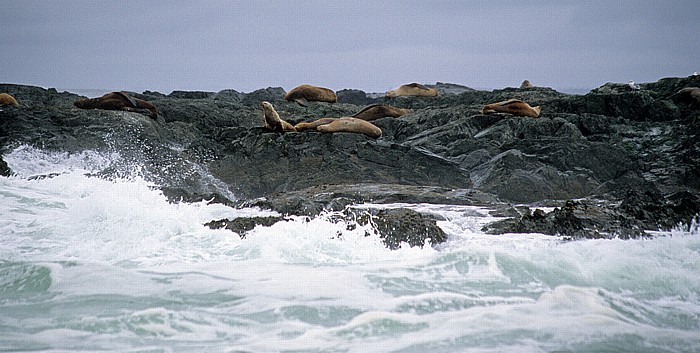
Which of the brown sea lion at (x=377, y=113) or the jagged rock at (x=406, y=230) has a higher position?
the brown sea lion at (x=377, y=113)

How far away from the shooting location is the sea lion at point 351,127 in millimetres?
12091

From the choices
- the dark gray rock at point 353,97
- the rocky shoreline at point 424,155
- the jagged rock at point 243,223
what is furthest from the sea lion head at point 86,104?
the dark gray rock at point 353,97

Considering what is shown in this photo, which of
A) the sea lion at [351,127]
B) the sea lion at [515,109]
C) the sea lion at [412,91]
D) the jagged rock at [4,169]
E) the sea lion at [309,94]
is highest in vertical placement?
the sea lion at [412,91]

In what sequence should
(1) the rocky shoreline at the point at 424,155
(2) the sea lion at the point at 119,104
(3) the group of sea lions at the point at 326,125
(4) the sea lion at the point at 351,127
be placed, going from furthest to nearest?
(2) the sea lion at the point at 119,104, (3) the group of sea lions at the point at 326,125, (4) the sea lion at the point at 351,127, (1) the rocky shoreline at the point at 424,155

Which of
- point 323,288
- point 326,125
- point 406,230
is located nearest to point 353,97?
point 326,125

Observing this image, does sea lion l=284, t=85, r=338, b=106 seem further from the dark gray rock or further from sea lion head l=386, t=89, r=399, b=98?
the dark gray rock

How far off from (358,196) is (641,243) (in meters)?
Result: 3.41

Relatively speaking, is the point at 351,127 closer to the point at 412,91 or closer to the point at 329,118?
the point at 329,118

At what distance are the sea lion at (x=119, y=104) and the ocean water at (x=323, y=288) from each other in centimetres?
590

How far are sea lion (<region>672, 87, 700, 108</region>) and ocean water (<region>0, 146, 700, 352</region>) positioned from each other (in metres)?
7.25

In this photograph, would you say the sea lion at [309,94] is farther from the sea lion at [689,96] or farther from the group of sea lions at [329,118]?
the sea lion at [689,96]

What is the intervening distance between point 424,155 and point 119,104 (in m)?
6.15

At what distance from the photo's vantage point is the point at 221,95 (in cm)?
2161

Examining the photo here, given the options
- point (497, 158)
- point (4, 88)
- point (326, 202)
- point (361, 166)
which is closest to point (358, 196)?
point (326, 202)
